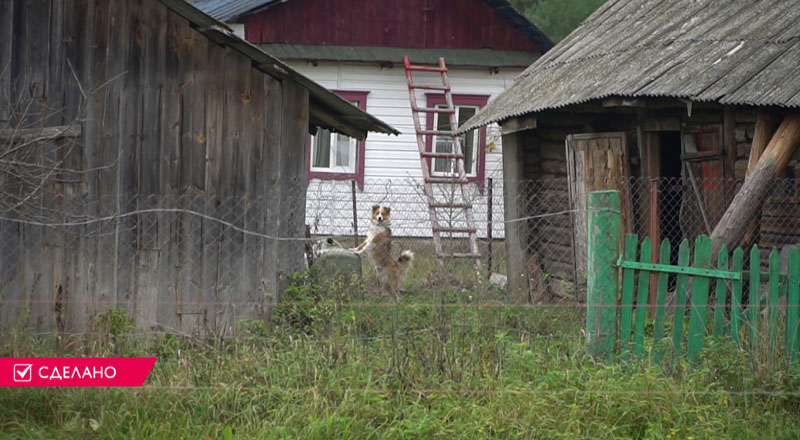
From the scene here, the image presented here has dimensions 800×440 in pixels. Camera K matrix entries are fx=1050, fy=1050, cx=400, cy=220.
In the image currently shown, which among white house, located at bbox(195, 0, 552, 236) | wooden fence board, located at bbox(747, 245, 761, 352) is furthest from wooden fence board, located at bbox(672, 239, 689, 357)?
white house, located at bbox(195, 0, 552, 236)

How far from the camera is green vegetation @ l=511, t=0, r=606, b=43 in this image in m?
30.1

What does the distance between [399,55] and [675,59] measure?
33.7ft

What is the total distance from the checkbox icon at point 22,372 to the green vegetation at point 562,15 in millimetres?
24617

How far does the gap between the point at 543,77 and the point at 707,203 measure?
3.32 meters

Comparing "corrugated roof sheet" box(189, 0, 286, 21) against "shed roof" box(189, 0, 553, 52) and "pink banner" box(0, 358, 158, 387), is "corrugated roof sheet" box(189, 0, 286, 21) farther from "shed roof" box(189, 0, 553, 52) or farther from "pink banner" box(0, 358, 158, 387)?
"pink banner" box(0, 358, 158, 387)

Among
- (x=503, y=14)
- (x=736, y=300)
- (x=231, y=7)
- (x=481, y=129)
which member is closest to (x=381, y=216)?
(x=736, y=300)

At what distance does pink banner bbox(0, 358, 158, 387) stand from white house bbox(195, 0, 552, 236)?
42.9ft

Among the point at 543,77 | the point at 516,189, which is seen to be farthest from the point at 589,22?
the point at 516,189

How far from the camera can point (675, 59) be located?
11227mm

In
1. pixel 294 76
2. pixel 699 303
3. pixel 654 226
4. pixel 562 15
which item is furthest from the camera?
pixel 562 15

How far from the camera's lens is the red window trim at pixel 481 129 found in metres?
21.0

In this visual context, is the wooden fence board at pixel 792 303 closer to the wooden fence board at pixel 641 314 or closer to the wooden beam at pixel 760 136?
the wooden fence board at pixel 641 314

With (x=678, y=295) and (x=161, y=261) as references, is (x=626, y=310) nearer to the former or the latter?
(x=678, y=295)

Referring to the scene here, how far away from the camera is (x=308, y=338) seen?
26.2 feet
